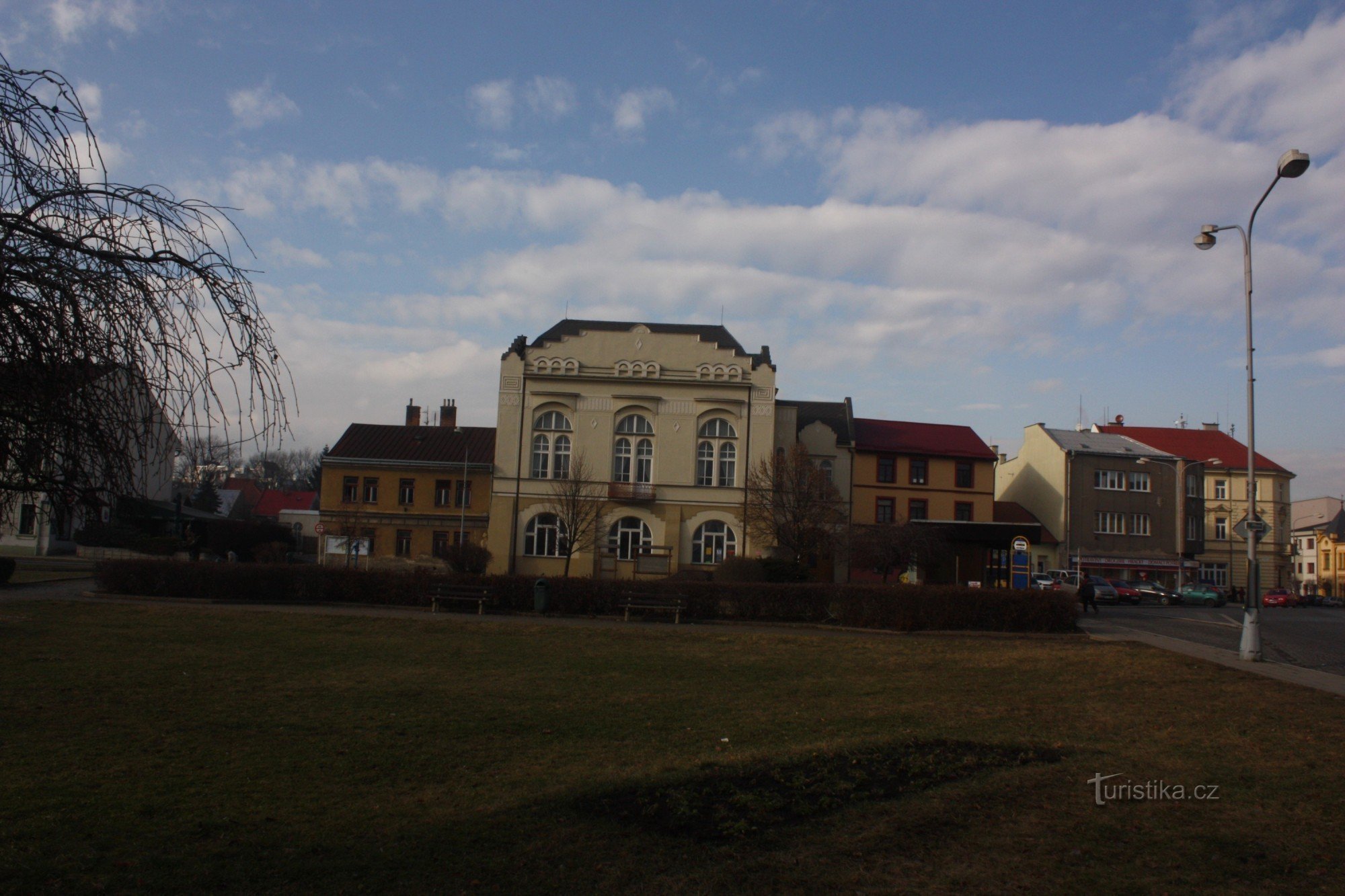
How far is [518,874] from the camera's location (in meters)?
5.80

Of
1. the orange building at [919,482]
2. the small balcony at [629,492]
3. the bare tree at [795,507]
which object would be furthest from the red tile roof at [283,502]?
the bare tree at [795,507]

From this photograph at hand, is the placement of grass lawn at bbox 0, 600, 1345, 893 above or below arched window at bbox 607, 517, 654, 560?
below

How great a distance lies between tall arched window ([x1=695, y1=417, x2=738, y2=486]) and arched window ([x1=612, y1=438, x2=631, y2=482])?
3556 millimetres

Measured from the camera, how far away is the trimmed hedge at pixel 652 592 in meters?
24.5

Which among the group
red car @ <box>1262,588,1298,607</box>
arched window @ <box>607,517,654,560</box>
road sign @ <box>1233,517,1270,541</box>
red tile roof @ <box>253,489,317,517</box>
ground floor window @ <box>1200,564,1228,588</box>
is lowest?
red car @ <box>1262,588,1298,607</box>

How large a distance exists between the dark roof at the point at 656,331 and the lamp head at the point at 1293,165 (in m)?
33.1

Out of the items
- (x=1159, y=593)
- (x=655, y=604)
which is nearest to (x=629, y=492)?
(x=655, y=604)

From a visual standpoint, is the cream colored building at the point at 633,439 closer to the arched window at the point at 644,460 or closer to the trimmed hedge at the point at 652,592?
the arched window at the point at 644,460

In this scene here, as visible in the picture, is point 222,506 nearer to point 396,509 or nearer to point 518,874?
point 396,509

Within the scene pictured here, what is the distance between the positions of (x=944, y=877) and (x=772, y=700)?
23.1ft

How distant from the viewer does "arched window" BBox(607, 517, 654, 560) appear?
1860 inches

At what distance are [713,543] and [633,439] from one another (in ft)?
22.2

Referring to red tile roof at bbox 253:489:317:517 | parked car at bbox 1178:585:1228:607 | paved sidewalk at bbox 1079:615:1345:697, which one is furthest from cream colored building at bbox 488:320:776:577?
red tile roof at bbox 253:489:317:517

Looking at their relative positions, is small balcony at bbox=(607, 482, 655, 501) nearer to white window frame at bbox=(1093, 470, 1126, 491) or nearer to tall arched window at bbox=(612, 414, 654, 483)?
tall arched window at bbox=(612, 414, 654, 483)
